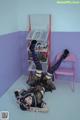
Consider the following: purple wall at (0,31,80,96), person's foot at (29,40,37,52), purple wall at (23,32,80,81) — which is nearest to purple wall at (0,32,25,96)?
purple wall at (0,31,80,96)

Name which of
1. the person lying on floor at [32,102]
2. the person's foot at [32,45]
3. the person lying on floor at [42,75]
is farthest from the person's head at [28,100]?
the person's foot at [32,45]

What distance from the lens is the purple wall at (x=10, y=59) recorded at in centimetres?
302

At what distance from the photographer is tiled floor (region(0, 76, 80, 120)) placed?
2554 mm

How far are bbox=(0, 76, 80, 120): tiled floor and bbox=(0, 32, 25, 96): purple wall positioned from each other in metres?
0.16

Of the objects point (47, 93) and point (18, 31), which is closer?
point (47, 93)

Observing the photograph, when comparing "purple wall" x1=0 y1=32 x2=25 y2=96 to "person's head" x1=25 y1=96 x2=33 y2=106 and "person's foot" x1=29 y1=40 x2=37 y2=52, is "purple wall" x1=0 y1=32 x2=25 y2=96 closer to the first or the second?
"person's foot" x1=29 y1=40 x2=37 y2=52

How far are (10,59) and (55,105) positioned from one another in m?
1.10

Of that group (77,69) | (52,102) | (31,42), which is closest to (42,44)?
(31,42)

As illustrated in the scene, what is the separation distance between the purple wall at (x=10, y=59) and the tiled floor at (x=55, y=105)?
16 cm

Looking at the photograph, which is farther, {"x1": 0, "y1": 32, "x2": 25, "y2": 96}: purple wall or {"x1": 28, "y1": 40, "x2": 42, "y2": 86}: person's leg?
{"x1": 28, "y1": 40, "x2": 42, "y2": 86}: person's leg

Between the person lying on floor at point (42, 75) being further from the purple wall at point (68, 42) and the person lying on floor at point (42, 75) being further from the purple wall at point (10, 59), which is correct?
the purple wall at point (10, 59)

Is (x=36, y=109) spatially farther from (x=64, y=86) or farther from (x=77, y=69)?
(x=77, y=69)

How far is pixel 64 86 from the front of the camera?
139 inches

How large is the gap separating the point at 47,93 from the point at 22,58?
1.02 m
